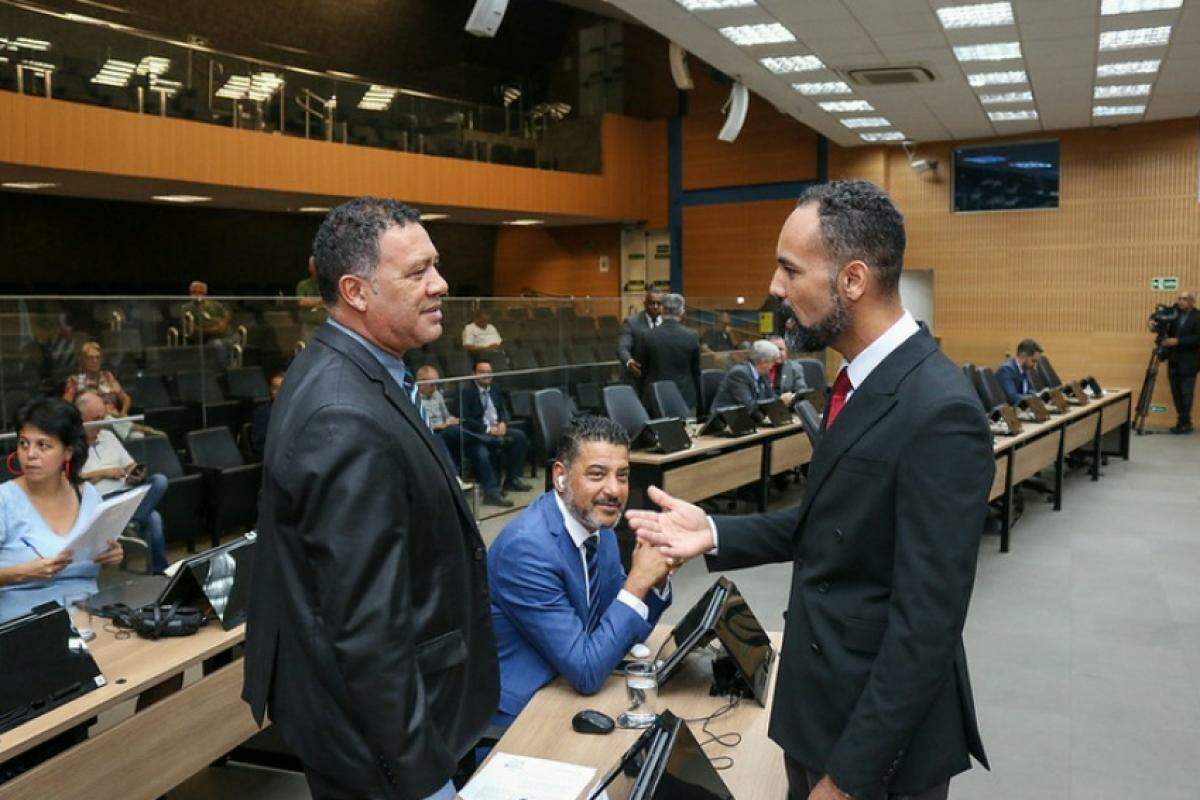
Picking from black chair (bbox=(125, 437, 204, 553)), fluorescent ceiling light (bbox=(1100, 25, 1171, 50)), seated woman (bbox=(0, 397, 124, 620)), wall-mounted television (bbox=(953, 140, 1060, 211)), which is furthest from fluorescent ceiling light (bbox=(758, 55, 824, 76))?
seated woman (bbox=(0, 397, 124, 620))

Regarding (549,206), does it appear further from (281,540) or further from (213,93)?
(281,540)

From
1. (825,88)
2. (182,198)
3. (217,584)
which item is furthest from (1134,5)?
(182,198)

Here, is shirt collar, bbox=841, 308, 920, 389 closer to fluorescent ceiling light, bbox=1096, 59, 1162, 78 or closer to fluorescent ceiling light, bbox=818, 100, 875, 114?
fluorescent ceiling light, bbox=1096, 59, 1162, 78

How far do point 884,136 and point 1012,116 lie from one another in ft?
6.37

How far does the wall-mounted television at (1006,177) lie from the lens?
44.8 feet

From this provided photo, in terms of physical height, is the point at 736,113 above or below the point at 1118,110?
below

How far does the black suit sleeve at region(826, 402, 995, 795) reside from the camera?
1.50 metres

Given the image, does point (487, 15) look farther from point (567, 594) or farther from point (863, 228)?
point (863, 228)

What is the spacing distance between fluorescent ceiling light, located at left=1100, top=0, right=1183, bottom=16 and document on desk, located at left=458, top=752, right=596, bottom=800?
751 centimetres

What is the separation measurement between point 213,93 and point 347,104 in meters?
1.95

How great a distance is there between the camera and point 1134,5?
7.44 m

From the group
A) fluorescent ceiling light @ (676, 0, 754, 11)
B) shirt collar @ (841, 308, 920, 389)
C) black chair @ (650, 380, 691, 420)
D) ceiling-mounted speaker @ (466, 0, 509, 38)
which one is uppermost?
fluorescent ceiling light @ (676, 0, 754, 11)

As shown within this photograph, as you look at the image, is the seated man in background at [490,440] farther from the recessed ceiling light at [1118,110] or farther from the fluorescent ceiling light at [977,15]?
the recessed ceiling light at [1118,110]

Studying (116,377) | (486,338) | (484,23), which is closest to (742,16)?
(484,23)
